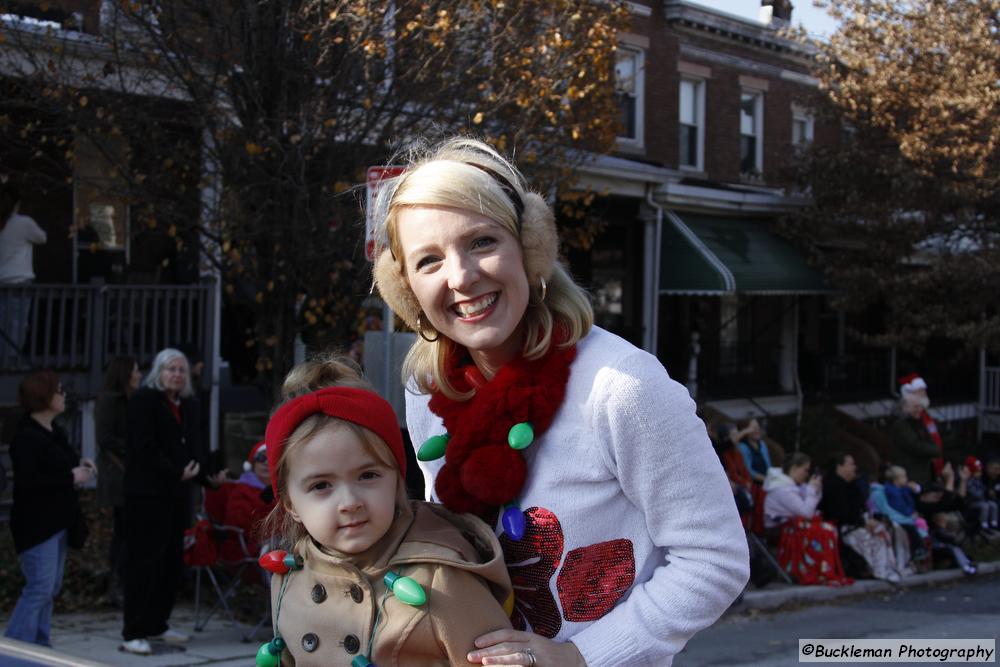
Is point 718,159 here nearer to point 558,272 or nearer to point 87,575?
point 87,575

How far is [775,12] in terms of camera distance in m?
22.4

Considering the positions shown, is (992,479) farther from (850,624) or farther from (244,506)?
(244,506)

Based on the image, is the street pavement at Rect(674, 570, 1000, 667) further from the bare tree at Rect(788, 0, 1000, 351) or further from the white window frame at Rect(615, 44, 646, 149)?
the white window frame at Rect(615, 44, 646, 149)

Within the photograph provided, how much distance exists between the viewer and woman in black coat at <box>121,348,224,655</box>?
7.04m

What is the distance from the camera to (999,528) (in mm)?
14219

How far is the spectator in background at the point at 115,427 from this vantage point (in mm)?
7738

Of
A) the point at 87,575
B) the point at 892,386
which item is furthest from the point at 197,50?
the point at 892,386

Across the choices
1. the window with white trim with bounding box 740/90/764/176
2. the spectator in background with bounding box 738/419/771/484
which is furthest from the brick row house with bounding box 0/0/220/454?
the window with white trim with bounding box 740/90/764/176

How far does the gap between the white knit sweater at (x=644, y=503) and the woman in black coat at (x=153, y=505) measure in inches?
214

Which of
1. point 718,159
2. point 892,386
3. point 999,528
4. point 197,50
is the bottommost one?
point 999,528

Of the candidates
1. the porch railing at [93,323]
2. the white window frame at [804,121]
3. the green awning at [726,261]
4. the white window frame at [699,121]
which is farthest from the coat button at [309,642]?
the white window frame at [804,121]

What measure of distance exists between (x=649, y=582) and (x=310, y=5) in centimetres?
691

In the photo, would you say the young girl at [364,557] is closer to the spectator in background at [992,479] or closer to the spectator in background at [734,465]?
the spectator in background at [734,465]

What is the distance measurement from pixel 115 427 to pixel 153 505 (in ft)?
3.13
